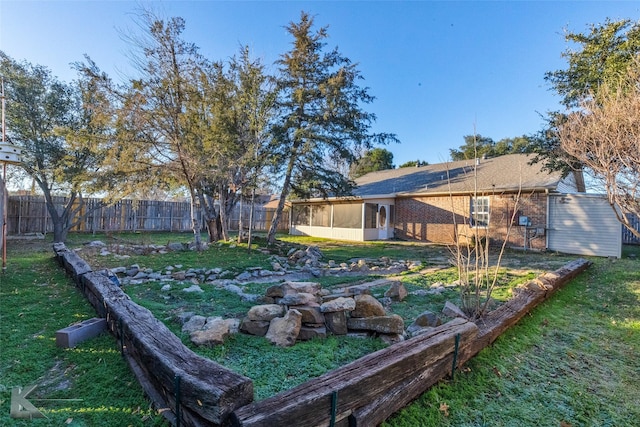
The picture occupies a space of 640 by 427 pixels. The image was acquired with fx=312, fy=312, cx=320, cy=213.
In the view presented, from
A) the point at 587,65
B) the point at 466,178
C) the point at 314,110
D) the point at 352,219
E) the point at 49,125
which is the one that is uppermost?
the point at 587,65

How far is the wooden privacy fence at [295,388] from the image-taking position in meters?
1.52

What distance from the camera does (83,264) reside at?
5141mm

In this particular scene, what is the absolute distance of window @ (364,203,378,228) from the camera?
1515 centimetres

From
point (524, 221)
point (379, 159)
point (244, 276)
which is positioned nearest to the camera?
point (244, 276)

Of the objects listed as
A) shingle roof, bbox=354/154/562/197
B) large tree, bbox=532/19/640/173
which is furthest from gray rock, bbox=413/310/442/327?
shingle roof, bbox=354/154/562/197

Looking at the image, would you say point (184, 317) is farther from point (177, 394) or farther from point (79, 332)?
point (177, 394)

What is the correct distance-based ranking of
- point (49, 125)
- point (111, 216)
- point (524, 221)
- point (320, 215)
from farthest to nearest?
1. point (320, 215)
2. point (111, 216)
3. point (524, 221)
4. point (49, 125)

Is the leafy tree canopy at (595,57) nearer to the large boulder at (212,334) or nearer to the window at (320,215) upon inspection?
the large boulder at (212,334)

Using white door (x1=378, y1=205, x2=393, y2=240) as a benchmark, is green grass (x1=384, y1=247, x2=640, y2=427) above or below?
below

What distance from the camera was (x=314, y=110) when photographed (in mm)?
10922

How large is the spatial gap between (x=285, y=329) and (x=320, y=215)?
14.9m

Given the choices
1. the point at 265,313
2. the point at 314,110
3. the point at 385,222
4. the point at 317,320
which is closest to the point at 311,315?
the point at 317,320

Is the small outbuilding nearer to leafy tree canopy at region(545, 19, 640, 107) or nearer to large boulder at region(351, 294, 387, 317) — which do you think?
leafy tree canopy at region(545, 19, 640, 107)

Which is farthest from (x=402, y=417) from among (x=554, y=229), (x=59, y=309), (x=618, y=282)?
(x=554, y=229)
